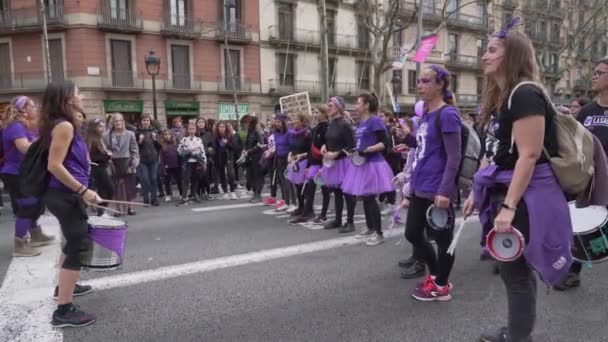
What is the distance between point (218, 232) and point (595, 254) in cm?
481

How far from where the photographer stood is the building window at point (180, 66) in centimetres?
2734

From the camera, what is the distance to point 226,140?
11219 mm

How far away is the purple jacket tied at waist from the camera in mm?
2422

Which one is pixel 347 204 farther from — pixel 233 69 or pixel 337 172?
pixel 233 69

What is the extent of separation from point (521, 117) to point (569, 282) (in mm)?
2523

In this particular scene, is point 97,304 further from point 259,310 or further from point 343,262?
point 343,262

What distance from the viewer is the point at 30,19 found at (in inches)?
988

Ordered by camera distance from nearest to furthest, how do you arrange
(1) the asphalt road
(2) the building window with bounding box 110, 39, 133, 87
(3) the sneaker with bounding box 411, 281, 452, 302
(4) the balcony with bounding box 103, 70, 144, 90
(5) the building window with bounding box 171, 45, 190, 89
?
(1) the asphalt road < (3) the sneaker with bounding box 411, 281, 452, 302 < (4) the balcony with bounding box 103, 70, 144, 90 < (2) the building window with bounding box 110, 39, 133, 87 < (5) the building window with bounding box 171, 45, 190, 89

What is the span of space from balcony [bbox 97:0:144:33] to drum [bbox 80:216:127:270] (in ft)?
80.1

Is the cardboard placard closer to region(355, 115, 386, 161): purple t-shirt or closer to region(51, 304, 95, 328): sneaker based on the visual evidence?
region(355, 115, 386, 161): purple t-shirt

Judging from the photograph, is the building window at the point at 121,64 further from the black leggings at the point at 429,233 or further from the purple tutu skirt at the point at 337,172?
the black leggings at the point at 429,233

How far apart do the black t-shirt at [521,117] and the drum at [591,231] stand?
905mm

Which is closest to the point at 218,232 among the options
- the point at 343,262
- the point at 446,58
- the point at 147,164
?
the point at 343,262

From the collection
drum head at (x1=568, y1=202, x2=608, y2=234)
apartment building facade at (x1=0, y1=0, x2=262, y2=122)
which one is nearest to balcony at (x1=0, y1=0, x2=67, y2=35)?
apartment building facade at (x1=0, y1=0, x2=262, y2=122)
